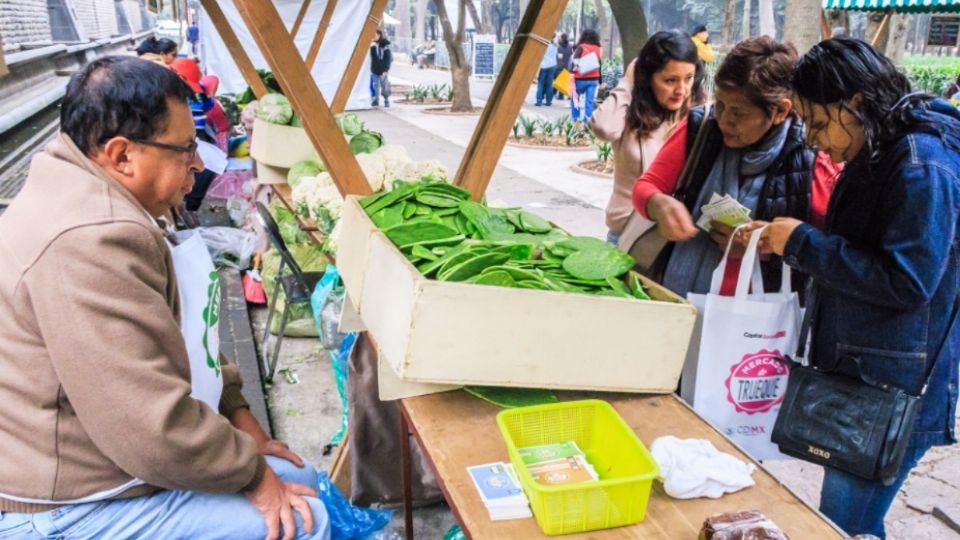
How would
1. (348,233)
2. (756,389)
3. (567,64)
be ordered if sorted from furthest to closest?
(567,64), (348,233), (756,389)

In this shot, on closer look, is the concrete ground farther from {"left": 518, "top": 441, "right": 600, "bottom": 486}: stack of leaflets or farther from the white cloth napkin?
{"left": 518, "top": 441, "right": 600, "bottom": 486}: stack of leaflets

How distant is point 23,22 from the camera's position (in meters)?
17.1

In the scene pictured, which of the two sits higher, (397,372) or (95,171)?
(95,171)

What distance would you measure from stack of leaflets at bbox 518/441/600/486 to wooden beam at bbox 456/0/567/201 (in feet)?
4.33

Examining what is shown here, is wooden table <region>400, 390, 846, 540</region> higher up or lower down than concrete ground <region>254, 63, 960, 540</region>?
higher up

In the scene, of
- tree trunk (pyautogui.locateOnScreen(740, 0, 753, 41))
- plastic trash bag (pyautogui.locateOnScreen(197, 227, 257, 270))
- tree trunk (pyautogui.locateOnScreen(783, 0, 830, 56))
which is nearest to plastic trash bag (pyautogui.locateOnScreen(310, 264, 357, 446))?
plastic trash bag (pyautogui.locateOnScreen(197, 227, 257, 270))

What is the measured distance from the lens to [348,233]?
2361 mm

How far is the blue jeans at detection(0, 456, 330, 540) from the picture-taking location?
1.49 meters

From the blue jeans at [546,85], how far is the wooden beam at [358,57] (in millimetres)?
13146

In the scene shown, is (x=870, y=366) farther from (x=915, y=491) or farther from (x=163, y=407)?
(x=915, y=491)

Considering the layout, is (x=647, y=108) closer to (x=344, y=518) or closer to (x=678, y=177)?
(x=678, y=177)

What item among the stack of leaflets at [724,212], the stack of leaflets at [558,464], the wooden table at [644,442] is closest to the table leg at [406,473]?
the wooden table at [644,442]

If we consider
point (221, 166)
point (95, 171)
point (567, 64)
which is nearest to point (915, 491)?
point (95, 171)

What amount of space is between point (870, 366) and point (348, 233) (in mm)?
1602
